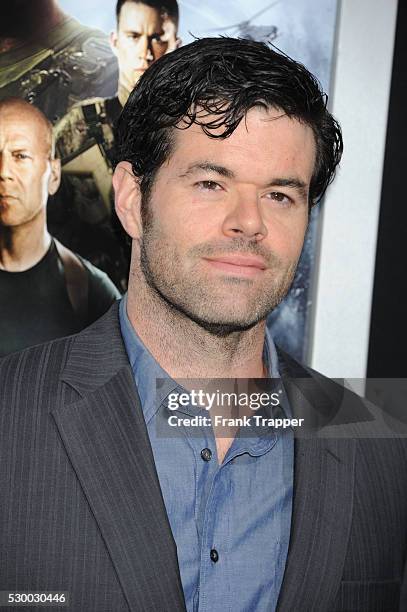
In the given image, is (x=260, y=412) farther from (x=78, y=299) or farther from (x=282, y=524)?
(x=78, y=299)

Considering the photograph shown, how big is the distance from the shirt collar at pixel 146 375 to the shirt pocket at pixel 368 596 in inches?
19.9

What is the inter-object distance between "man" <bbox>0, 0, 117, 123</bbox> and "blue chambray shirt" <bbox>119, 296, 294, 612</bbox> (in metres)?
0.63

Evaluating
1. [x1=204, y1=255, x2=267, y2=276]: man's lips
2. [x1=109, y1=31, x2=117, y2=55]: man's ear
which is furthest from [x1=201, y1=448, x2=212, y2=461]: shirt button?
[x1=109, y1=31, x2=117, y2=55]: man's ear

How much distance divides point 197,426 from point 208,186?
0.46 metres

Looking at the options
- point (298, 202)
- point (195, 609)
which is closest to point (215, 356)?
point (298, 202)

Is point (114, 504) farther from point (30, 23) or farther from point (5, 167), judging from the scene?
point (30, 23)

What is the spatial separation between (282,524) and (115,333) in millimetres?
496

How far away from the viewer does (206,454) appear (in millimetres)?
1516

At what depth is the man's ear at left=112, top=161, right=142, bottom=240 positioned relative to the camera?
1665 mm

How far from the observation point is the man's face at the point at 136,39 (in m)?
1.83

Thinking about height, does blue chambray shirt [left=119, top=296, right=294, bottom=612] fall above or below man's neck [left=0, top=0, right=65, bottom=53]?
below

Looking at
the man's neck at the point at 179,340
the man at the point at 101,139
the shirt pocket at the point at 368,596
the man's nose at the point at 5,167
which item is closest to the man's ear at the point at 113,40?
the man at the point at 101,139

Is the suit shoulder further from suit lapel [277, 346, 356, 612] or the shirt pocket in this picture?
the shirt pocket

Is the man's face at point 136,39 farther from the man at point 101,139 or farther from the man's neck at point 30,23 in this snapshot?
the man's neck at point 30,23
